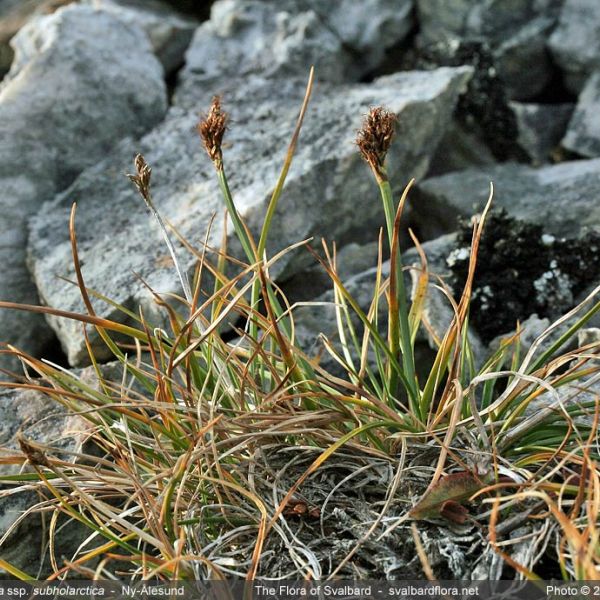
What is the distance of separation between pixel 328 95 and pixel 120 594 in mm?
2657

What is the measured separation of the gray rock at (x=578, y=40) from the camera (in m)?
4.55

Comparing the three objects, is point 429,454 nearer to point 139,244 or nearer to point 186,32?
point 139,244

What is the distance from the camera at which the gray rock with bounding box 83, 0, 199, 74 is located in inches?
176

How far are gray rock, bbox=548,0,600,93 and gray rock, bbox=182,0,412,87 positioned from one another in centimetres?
86

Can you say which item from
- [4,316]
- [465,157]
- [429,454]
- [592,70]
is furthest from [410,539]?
Result: [592,70]

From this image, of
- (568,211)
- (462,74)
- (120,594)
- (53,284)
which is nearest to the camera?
(120,594)

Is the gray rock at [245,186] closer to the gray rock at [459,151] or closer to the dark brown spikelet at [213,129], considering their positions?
the gray rock at [459,151]

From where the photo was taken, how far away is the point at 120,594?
1.93 m

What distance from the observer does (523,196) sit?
3572 mm

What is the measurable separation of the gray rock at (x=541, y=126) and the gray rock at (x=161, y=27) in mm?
1847

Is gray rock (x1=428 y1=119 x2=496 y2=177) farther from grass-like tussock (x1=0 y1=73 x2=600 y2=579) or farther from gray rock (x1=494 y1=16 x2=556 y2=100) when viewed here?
grass-like tussock (x1=0 y1=73 x2=600 y2=579)
